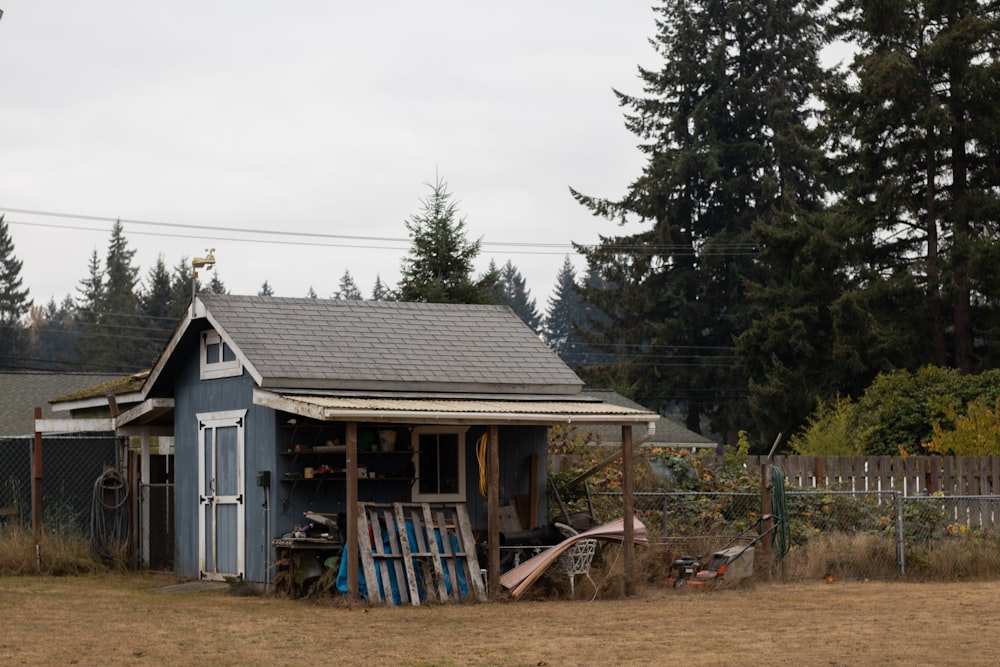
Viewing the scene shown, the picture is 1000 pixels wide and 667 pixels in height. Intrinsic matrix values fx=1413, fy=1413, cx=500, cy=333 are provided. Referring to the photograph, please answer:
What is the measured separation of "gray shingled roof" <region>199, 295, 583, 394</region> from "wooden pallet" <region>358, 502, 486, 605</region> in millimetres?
1890

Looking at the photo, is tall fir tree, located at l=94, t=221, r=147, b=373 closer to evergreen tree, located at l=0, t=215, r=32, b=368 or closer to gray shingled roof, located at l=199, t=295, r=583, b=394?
evergreen tree, located at l=0, t=215, r=32, b=368

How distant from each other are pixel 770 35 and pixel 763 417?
18.1m

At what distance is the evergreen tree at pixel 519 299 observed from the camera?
412 ft

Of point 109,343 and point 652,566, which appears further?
point 109,343

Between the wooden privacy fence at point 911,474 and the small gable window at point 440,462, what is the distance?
5.81 m

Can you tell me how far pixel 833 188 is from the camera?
47469mm

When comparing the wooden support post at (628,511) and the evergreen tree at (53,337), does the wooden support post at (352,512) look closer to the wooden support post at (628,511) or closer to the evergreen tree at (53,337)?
the wooden support post at (628,511)

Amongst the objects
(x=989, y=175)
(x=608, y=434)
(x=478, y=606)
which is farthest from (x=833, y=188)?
(x=478, y=606)

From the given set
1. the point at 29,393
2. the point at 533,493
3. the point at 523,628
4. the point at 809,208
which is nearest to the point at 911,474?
the point at 533,493

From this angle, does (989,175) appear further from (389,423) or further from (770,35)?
(389,423)

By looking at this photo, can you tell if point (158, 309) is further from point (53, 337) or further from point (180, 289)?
point (53, 337)

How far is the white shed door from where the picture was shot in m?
18.3

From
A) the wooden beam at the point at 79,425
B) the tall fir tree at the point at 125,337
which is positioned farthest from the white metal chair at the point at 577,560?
the tall fir tree at the point at 125,337

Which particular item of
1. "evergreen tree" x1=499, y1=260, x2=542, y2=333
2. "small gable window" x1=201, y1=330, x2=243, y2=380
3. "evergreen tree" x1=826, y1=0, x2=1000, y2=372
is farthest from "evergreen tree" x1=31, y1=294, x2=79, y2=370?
"small gable window" x1=201, y1=330, x2=243, y2=380
